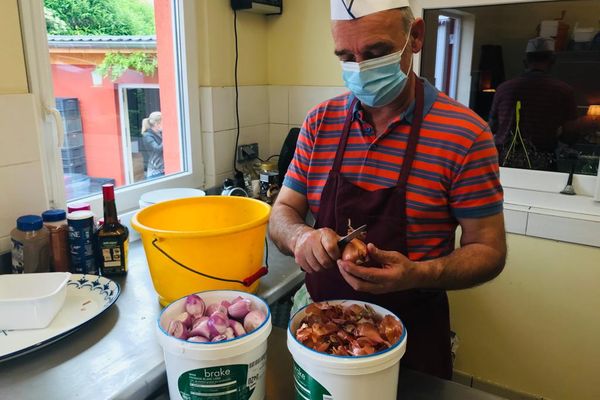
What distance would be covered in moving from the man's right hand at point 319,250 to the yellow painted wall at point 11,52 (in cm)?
90

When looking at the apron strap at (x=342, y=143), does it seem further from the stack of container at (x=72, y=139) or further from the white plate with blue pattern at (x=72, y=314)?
the stack of container at (x=72, y=139)

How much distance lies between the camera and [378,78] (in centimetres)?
107

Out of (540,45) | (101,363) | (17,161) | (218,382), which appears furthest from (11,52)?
(540,45)

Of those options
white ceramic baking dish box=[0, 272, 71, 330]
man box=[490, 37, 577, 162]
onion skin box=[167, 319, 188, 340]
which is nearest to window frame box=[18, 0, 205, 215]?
white ceramic baking dish box=[0, 272, 71, 330]

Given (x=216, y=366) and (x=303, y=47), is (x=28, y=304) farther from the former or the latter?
(x=303, y=47)

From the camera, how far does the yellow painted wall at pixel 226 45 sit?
1952mm

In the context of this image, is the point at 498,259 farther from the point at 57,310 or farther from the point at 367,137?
the point at 57,310

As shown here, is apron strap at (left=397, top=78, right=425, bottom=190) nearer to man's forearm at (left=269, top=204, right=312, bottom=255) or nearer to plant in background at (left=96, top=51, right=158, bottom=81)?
man's forearm at (left=269, top=204, right=312, bottom=255)

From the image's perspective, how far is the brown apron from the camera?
106 centimetres

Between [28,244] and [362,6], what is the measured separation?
0.97 m

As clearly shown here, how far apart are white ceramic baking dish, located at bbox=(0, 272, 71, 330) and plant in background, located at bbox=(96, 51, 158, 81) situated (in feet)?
2.79

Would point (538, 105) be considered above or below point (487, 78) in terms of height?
below

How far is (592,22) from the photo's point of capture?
1.67 m

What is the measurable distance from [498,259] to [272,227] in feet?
1.64
